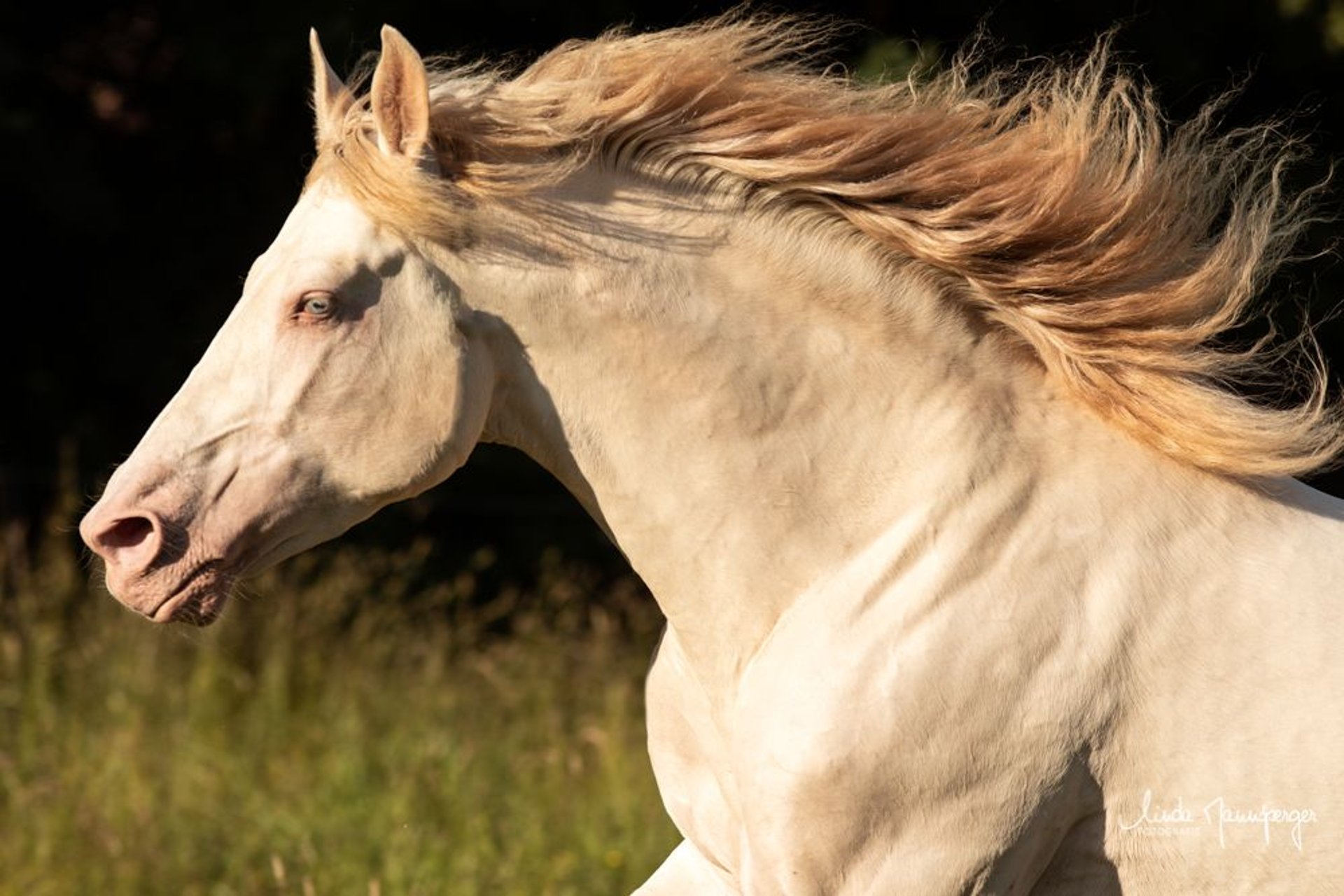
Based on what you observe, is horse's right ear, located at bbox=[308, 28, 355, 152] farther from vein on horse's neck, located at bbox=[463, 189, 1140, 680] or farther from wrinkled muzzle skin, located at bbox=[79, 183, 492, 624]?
vein on horse's neck, located at bbox=[463, 189, 1140, 680]

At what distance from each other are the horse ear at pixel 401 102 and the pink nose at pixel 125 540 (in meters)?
0.68

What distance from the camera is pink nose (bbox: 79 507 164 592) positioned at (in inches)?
101

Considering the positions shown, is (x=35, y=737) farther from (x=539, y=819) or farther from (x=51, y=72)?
(x=51, y=72)

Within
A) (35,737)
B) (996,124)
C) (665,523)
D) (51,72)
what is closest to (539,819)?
(35,737)

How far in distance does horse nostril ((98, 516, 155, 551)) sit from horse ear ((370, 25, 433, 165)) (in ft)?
2.28

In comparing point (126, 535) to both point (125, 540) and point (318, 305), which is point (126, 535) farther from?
point (318, 305)

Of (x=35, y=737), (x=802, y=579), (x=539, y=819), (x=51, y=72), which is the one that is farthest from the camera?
(x=51, y=72)

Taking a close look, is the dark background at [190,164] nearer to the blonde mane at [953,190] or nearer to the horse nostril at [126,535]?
the blonde mane at [953,190]

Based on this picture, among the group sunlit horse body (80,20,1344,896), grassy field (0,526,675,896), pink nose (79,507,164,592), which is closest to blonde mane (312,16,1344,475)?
sunlit horse body (80,20,1344,896)

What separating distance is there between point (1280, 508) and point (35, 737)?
174 inches

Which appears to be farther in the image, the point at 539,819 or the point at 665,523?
the point at 539,819

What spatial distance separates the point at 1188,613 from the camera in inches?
97.7

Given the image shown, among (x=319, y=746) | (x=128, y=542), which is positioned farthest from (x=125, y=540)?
(x=319, y=746)

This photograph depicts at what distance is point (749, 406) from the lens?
2.58m
